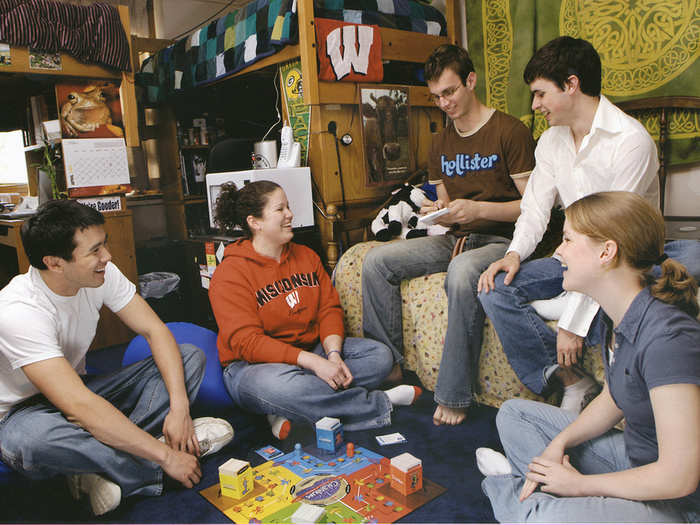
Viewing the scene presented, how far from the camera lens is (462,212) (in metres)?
2.04

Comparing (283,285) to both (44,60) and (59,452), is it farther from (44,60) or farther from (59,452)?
(44,60)

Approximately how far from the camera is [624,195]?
3.71 feet

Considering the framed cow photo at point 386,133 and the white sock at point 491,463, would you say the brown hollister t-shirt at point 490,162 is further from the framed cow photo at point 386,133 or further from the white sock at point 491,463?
the white sock at point 491,463

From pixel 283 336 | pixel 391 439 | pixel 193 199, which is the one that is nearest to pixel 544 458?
pixel 391 439

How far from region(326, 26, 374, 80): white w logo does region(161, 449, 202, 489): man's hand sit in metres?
1.98

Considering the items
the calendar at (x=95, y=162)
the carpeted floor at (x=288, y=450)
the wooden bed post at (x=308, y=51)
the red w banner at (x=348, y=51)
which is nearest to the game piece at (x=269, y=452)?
the carpeted floor at (x=288, y=450)

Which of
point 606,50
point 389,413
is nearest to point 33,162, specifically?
point 389,413

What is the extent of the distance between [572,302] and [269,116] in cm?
297

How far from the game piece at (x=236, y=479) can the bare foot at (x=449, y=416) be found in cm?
70

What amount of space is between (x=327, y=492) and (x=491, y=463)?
477 mm

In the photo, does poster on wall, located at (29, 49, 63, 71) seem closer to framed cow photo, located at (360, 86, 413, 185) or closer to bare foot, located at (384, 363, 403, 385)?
framed cow photo, located at (360, 86, 413, 185)

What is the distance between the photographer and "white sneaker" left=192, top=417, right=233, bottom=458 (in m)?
1.70

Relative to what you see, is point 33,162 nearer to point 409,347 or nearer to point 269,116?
point 269,116

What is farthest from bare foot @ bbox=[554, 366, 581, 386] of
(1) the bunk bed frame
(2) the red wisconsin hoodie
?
(1) the bunk bed frame
